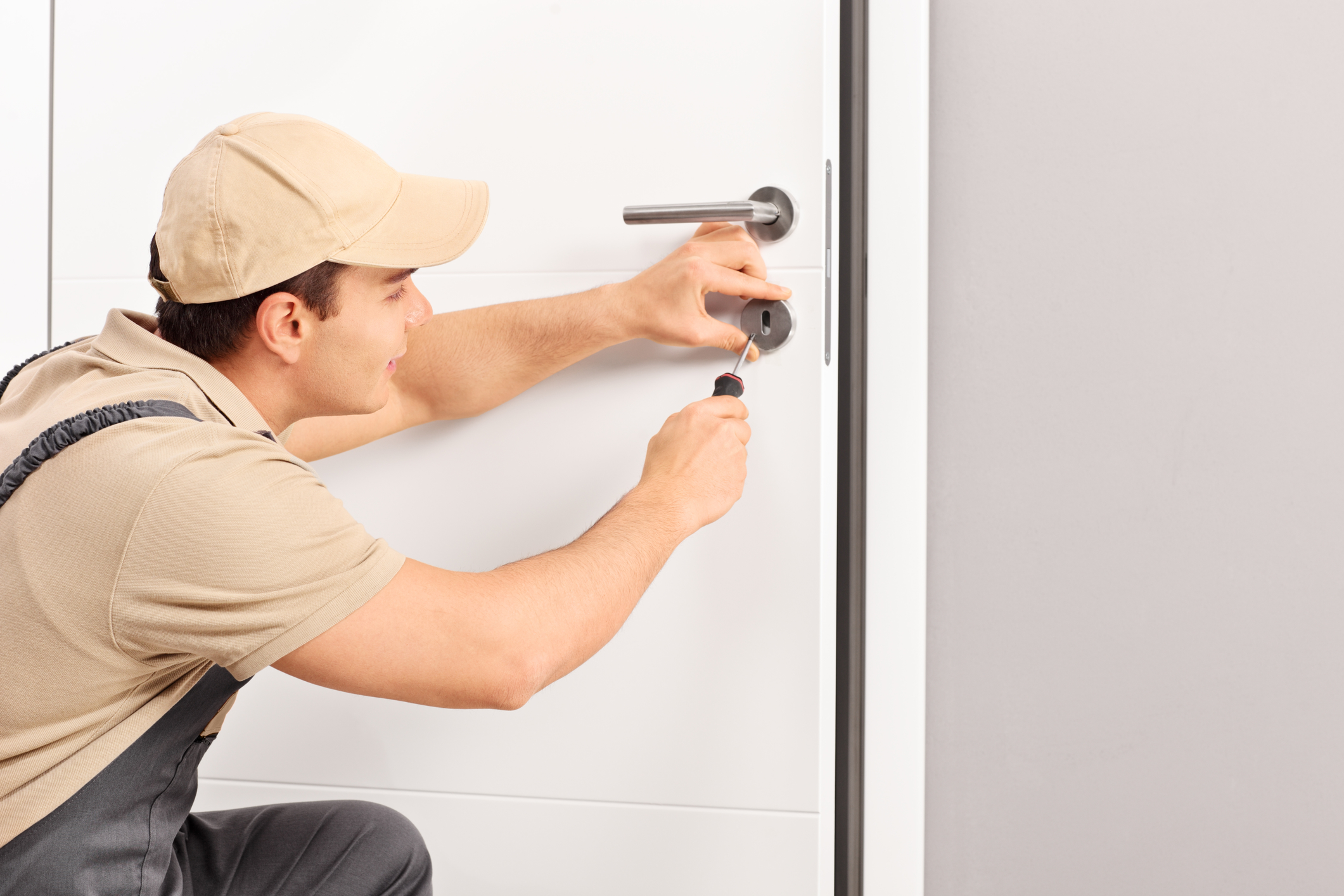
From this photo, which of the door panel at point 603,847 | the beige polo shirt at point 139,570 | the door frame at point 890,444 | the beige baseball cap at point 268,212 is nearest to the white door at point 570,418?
the door panel at point 603,847

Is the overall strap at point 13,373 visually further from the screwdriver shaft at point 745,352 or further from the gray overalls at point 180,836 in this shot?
the screwdriver shaft at point 745,352

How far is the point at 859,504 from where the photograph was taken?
1.07 m

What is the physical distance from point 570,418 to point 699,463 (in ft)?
0.65

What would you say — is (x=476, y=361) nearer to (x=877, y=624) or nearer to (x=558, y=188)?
(x=558, y=188)

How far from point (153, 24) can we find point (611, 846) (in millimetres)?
1008

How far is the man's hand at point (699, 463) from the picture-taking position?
32.9 inches

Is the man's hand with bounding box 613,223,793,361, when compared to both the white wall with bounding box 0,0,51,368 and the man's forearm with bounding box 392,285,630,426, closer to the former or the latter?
the man's forearm with bounding box 392,285,630,426

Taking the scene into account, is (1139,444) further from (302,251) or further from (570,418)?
(302,251)

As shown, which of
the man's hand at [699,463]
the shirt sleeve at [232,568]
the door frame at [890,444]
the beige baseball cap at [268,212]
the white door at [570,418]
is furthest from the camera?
the door frame at [890,444]

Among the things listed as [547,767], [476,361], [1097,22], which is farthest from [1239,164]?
[547,767]

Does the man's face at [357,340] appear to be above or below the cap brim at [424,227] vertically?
below

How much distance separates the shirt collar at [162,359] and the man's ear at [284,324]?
0.05 m

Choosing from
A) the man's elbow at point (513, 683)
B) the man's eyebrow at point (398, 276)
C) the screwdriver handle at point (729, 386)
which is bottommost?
the man's elbow at point (513, 683)

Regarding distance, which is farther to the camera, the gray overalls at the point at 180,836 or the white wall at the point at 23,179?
the white wall at the point at 23,179
